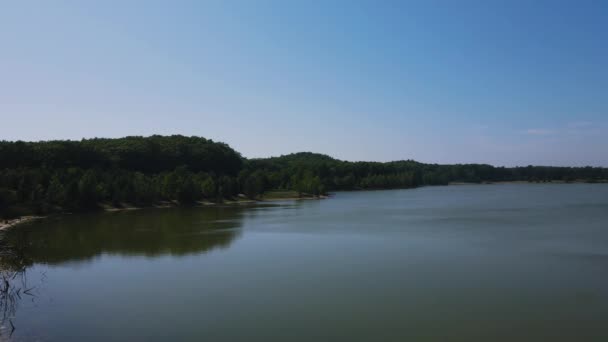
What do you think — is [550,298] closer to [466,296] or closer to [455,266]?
[466,296]

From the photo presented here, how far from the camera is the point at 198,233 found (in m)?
34.5

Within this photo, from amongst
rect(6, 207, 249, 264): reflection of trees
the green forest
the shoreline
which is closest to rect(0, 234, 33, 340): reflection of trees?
rect(6, 207, 249, 264): reflection of trees

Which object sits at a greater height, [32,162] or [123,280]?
[32,162]

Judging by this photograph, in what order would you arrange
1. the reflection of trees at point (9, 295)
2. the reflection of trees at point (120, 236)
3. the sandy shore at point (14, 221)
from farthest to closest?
the sandy shore at point (14, 221), the reflection of trees at point (120, 236), the reflection of trees at point (9, 295)

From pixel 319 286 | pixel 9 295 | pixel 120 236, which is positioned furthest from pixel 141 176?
pixel 319 286

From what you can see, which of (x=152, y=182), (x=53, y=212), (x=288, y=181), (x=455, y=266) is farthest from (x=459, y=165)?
(x=455, y=266)

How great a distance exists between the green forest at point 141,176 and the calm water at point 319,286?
61.7ft

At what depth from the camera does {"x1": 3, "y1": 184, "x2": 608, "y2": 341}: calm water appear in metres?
12.8

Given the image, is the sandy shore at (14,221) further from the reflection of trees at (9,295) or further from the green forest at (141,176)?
the reflection of trees at (9,295)

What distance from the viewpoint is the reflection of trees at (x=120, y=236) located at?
26.2m

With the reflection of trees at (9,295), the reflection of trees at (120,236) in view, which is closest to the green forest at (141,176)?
the reflection of trees at (120,236)

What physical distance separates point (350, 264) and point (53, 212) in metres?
40.3

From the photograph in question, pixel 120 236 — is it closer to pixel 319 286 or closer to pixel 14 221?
pixel 14 221

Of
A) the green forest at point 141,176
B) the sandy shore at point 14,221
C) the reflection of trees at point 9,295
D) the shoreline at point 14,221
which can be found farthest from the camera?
the green forest at point 141,176
